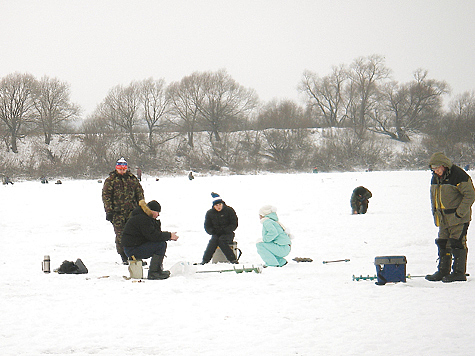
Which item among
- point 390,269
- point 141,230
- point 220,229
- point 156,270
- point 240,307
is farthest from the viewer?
point 220,229

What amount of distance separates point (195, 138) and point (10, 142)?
794 inches

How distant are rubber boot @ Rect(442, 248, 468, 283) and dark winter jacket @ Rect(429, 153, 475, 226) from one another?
0.37 m

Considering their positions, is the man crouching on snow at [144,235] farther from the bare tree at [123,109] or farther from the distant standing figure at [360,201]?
the bare tree at [123,109]

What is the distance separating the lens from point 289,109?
65062 mm

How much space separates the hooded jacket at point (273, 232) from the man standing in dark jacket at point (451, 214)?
2480 millimetres

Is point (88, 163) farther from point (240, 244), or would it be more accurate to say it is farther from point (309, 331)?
point (309, 331)

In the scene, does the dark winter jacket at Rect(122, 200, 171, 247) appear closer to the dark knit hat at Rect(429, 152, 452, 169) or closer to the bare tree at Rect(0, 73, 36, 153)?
the dark knit hat at Rect(429, 152, 452, 169)

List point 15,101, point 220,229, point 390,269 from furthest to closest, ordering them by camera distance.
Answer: point 15,101 < point 220,229 < point 390,269

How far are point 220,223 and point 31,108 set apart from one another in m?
53.4

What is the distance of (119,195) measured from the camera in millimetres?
8914

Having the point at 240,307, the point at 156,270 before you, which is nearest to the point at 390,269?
the point at 240,307

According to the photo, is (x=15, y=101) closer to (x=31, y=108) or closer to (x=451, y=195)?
(x=31, y=108)

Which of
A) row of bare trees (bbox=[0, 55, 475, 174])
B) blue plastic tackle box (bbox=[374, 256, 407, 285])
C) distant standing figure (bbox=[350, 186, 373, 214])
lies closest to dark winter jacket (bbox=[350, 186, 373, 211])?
A: distant standing figure (bbox=[350, 186, 373, 214])

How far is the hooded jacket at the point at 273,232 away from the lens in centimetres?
866
